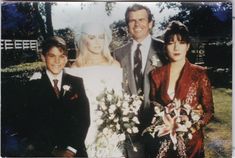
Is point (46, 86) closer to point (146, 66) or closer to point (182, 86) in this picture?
point (146, 66)

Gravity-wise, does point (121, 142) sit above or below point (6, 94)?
below

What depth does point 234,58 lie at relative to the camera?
156 cm

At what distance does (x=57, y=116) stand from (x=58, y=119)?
12 millimetres

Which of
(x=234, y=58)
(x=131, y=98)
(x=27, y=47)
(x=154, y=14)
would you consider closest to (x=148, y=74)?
(x=131, y=98)

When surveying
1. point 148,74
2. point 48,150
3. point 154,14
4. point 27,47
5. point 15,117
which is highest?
point 154,14

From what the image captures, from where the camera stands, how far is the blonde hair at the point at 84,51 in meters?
1.56

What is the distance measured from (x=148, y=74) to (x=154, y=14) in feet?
0.74

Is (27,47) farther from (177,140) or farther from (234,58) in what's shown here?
(234,58)

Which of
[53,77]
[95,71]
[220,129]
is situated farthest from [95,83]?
[220,129]

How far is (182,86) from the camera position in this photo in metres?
1.57

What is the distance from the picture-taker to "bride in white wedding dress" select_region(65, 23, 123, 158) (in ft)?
5.13

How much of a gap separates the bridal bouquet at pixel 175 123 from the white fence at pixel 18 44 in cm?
51

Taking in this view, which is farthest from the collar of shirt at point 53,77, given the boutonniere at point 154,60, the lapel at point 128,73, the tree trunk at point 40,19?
the boutonniere at point 154,60

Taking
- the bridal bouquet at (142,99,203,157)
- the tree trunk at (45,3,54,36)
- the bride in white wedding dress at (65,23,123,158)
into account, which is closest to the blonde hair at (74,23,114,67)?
the bride in white wedding dress at (65,23,123,158)
